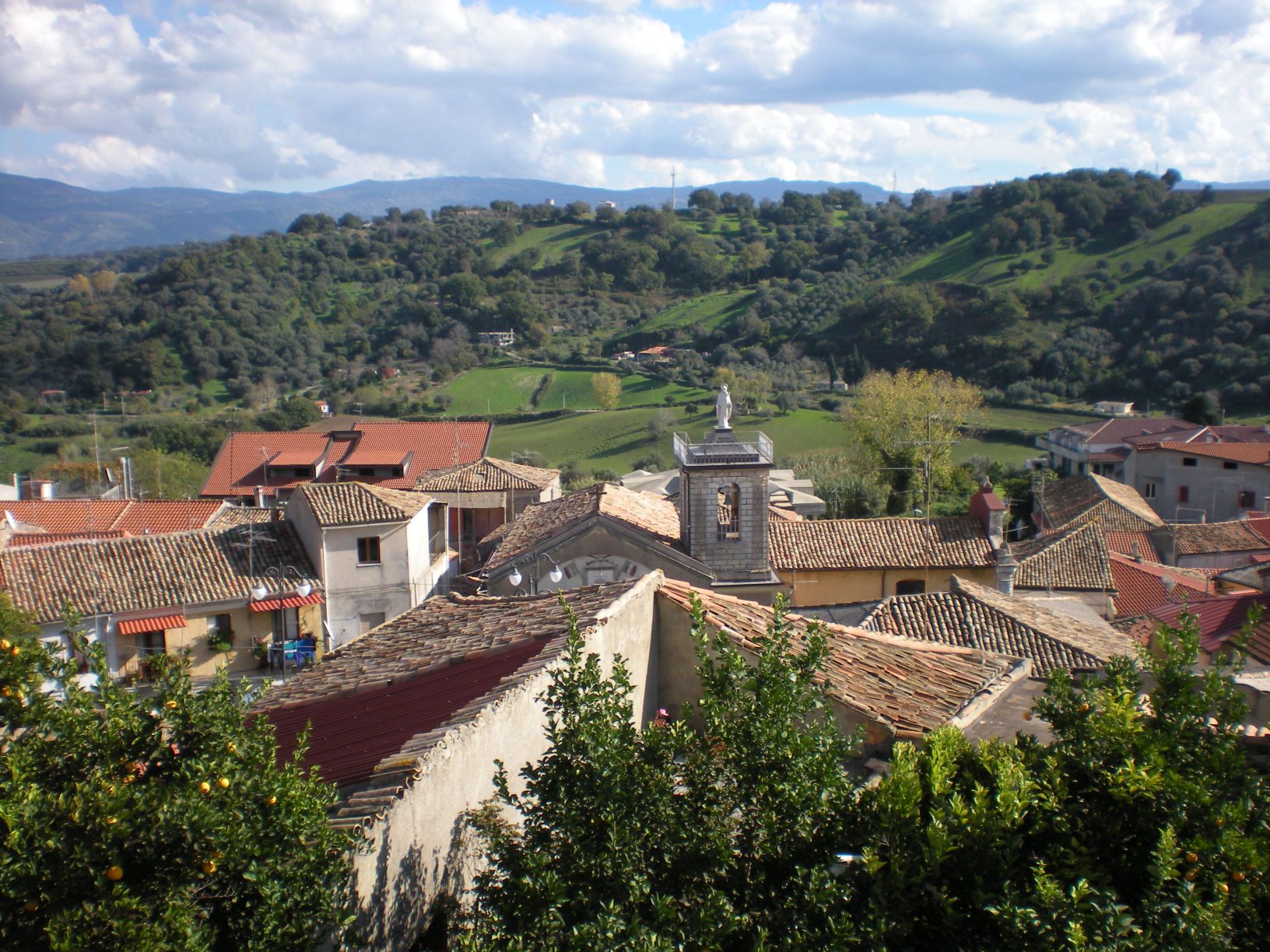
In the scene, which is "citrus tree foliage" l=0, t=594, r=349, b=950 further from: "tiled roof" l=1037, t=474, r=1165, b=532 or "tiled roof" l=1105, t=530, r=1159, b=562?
"tiled roof" l=1105, t=530, r=1159, b=562

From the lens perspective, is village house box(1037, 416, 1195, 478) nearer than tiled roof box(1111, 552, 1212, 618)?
No

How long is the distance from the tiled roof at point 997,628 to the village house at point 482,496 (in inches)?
712

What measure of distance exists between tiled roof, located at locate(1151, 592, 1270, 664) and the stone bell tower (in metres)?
7.48

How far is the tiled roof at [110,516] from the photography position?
107ft

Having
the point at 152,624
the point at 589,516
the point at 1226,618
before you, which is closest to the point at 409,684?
the point at 589,516

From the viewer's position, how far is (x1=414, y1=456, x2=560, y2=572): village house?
112 ft

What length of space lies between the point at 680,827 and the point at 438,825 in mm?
1661

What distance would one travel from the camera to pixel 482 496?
113ft

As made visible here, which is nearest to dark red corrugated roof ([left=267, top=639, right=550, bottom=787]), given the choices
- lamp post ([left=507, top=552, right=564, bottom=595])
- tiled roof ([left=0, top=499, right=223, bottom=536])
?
lamp post ([left=507, top=552, right=564, bottom=595])

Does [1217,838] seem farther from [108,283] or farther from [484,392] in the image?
[108,283]

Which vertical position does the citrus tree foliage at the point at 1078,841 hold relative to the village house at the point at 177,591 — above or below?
above

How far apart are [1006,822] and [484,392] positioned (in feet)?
265

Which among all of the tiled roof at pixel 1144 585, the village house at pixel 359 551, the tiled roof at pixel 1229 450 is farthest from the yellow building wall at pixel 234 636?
the tiled roof at pixel 1229 450

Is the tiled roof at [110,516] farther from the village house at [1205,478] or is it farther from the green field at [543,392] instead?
the green field at [543,392]
